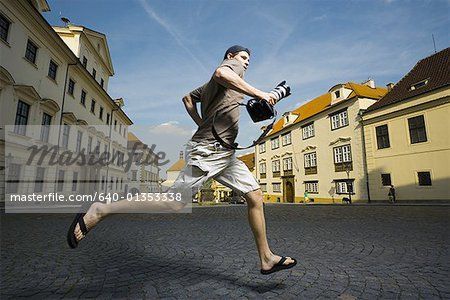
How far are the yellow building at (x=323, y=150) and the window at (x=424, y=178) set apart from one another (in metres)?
4.25

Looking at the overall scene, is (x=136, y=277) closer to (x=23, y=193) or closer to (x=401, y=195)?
(x=23, y=193)

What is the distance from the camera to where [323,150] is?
28703 millimetres

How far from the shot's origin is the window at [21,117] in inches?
595

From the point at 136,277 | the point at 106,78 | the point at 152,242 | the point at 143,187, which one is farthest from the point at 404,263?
the point at 143,187

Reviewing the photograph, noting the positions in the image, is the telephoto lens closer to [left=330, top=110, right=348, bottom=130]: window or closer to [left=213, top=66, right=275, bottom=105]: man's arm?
[left=213, top=66, right=275, bottom=105]: man's arm

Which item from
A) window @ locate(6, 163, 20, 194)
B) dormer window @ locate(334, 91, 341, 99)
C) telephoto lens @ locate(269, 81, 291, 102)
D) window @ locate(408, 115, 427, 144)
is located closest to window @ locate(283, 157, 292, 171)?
dormer window @ locate(334, 91, 341, 99)

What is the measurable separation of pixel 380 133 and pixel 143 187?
33457 mm

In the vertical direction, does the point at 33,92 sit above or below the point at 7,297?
above

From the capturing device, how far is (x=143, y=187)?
43250mm

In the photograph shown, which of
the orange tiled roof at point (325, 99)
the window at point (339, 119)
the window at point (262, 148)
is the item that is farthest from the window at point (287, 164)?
the window at point (339, 119)

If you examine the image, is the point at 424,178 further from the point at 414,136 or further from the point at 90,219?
the point at 90,219

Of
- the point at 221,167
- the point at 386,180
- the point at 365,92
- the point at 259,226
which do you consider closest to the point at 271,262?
the point at 259,226

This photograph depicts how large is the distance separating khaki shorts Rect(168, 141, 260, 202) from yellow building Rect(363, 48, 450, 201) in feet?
69.4

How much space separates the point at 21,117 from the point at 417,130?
25.7 metres
